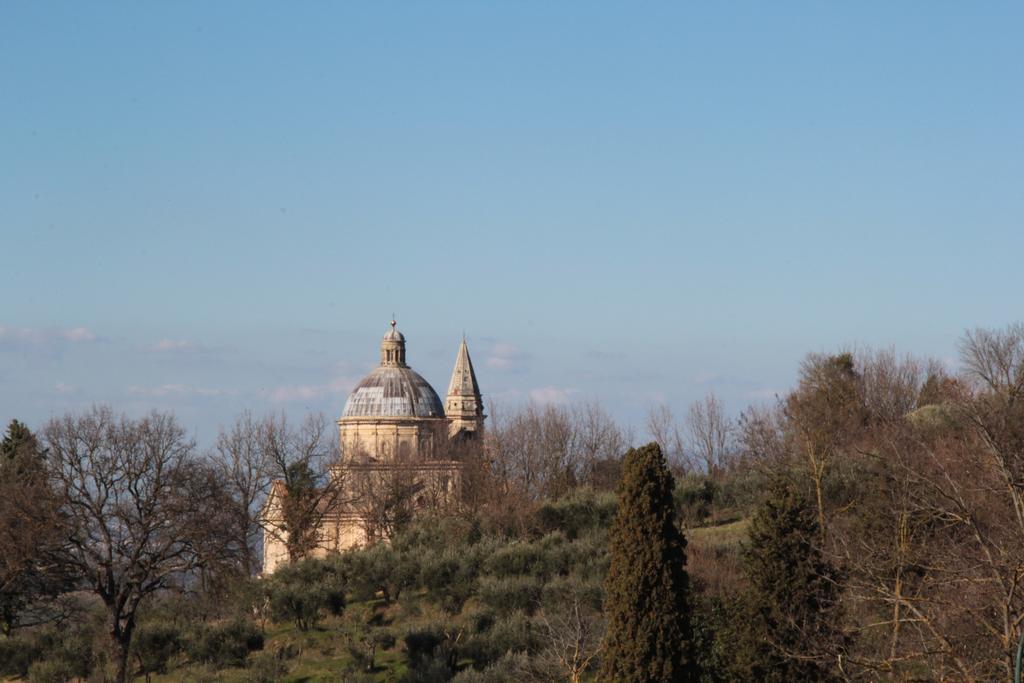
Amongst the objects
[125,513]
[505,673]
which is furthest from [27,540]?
[505,673]

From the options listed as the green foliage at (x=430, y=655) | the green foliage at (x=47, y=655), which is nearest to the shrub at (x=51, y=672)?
the green foliage at (x=47, y=655)

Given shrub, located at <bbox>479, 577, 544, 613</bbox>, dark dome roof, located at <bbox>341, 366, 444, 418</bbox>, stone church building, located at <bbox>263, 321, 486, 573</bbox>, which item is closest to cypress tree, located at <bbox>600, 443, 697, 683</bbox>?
shrub, located at <bbox>479, 577, 544, 613</bbox>

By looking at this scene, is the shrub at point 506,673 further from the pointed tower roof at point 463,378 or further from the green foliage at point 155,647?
the pointed tower roof at point 463,378

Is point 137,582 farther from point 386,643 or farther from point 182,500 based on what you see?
point 386,643

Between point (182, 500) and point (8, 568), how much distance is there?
4.62m

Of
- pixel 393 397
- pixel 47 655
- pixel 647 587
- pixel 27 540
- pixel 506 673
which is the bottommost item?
pixel 506 673

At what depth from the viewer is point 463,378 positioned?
92.2m

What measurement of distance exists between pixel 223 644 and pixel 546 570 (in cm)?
807

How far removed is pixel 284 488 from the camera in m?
52.2

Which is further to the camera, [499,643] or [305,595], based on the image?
[305,595]

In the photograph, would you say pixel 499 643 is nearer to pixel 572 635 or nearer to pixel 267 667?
pixel 572 635

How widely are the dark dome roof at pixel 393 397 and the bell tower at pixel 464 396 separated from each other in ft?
29.6

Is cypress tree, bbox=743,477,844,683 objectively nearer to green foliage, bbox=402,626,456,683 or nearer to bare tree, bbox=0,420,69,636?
green foliage, bbox=402,626,456,683

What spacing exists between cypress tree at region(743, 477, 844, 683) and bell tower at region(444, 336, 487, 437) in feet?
215
